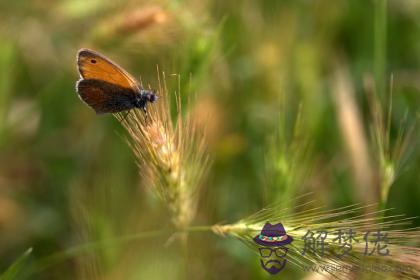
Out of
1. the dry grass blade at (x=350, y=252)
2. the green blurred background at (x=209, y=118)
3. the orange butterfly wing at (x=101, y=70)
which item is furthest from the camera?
the green blurred background at (x=209, y=118)

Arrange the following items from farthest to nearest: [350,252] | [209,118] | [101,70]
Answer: [209,118] → [101,70] → [350,252]

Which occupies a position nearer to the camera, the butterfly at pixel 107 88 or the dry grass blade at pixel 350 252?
the dry grass blade at pixel 350 252

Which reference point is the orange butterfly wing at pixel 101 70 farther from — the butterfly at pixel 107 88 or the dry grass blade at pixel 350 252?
the dry grass blade at pixel 350 252

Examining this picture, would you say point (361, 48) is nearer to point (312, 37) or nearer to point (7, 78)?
point (312, 37)

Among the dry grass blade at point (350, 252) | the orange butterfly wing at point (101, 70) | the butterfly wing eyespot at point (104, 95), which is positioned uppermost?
the orange butterfly wing at point (101, 70)

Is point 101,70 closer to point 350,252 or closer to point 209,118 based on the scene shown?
point 350,252

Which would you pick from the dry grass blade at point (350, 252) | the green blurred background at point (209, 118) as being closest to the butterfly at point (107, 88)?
the green blurred background at point (209, 118)

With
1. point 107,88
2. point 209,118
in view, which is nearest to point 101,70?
point 107,88

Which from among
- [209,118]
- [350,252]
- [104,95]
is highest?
[209,118]
